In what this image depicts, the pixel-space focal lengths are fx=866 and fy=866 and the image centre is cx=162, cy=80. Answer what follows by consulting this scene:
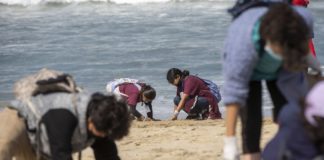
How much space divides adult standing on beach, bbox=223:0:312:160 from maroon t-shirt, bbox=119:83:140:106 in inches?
224

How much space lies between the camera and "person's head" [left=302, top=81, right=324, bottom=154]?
3.51m

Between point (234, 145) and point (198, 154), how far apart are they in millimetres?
2492

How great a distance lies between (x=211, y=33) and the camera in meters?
A: 18.2

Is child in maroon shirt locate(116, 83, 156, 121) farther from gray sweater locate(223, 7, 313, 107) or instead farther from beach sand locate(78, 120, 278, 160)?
gray sweater locate(223, 7, 313, 107)

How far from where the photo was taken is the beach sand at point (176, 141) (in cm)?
711

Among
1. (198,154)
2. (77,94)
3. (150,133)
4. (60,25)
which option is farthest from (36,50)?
(77,94)

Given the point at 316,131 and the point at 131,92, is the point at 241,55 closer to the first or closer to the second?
the point at 316,131

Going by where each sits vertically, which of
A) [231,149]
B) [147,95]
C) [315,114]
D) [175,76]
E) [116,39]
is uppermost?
[315,114]

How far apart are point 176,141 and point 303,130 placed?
415 cm

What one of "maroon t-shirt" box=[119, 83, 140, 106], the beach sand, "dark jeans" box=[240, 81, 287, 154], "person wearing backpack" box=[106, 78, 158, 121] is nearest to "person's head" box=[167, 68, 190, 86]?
"person wearing backpack" box=[106, 78, 158, 121]

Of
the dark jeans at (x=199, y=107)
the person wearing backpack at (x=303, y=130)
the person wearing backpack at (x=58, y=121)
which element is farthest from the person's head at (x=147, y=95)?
the person wearing backpack at (x=303, y=130)

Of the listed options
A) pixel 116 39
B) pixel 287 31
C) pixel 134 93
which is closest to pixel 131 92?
pixel 134 93

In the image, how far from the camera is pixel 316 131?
11.6 feet

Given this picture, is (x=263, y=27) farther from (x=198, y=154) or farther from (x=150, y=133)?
(x=150, y=133)
